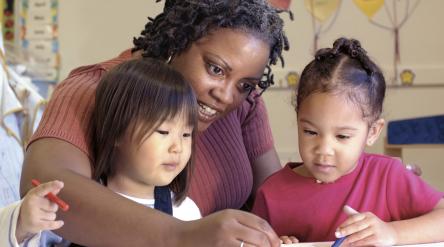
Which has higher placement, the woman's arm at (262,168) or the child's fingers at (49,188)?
the child's fingers at (49,188)

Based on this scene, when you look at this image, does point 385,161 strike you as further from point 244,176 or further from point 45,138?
point 45,138

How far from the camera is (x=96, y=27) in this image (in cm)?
273

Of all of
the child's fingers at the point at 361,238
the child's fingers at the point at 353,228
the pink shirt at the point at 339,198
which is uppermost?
the child's fingers at the point at 353,228

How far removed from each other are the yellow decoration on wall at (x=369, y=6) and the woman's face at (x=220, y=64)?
1.38m

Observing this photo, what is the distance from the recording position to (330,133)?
989 millimetres

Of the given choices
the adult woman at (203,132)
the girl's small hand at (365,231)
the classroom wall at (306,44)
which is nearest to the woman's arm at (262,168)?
the adult woman at (203,132)

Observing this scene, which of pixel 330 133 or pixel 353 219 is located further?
pixel 330 133

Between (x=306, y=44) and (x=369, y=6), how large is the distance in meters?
0.29

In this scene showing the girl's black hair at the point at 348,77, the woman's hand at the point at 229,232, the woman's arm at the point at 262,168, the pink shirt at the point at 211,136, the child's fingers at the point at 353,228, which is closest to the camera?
the woman's hand at the point at 229,232

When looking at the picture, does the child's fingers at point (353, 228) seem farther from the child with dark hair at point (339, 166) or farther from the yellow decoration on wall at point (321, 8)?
the yellow decoration on wall at point (321, 8)

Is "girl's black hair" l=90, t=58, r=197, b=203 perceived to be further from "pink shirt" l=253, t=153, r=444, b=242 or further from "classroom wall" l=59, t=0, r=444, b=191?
"classroom wall" l=59, t=0, r=444, b=191

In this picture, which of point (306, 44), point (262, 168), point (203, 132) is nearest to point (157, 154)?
point (203, 132)

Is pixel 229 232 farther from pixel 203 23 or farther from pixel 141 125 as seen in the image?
pixel 203 23

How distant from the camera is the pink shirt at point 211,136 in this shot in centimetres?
90
